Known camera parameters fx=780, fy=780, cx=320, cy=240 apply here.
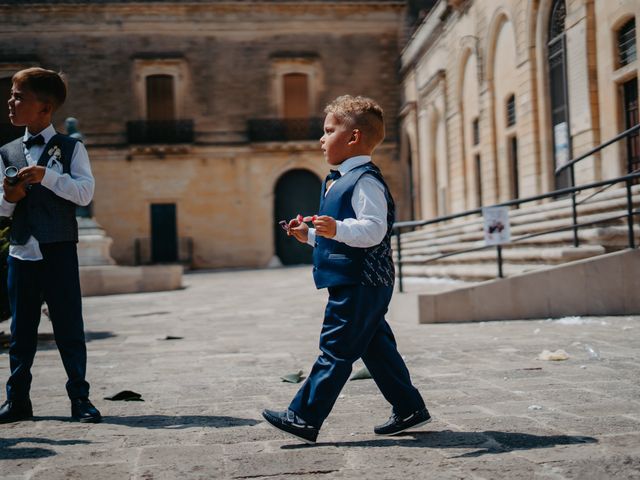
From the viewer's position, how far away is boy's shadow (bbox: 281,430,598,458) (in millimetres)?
3292

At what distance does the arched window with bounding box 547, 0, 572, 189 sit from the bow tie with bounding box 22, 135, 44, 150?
12.1 metres

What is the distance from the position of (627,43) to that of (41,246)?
37.0 feet

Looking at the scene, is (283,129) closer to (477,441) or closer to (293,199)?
(293,199)

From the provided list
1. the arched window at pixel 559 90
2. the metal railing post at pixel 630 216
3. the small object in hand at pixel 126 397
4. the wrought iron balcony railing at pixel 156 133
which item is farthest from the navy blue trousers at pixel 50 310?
the wrought iron balcony railing at pixel 156 133

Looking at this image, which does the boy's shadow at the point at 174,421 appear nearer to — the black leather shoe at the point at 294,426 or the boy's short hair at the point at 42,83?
the black leather shoe at the point at 294,426

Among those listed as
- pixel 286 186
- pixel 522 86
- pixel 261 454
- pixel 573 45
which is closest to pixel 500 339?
pixel 261 454

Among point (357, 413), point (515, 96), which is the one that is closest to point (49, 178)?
point (357, 413)

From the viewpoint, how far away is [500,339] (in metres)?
7.01

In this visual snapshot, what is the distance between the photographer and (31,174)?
152 inches

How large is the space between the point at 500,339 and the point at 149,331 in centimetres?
424

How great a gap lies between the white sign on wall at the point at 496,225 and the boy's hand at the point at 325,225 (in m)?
5.94

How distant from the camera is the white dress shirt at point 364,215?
3.21 meters

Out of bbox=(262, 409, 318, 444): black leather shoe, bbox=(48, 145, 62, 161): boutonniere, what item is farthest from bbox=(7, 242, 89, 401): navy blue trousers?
bbox=(262, 409, 318, 444): black leather shoe

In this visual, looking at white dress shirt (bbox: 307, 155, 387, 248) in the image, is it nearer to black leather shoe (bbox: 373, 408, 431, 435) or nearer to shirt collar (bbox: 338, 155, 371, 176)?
shirt collar (bbox: 338, 155, 371, 176)
